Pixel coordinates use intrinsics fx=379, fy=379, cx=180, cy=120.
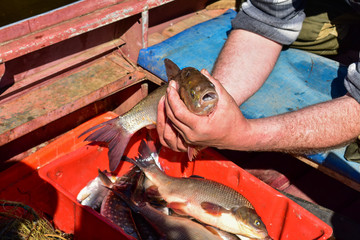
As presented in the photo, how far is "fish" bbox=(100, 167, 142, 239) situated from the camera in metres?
2.48

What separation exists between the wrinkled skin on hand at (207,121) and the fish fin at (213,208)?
1.49 ft

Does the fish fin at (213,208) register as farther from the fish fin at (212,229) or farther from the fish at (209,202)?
the fish fin at (212,229)

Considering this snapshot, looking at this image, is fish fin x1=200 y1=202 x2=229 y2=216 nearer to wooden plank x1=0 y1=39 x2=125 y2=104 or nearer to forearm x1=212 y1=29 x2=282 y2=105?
forearm x1=212 y1=29 x2=282 y2=105

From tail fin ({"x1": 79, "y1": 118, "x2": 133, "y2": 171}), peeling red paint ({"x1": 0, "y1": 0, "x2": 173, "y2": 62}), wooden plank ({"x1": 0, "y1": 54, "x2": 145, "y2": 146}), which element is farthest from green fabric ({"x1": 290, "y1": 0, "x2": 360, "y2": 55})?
tail fin ({"x1": 79, "y1": 118, "x2": 133, "y2": 171})

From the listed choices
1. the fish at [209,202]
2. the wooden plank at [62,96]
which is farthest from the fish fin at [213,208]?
the wooden plank at [62,96]

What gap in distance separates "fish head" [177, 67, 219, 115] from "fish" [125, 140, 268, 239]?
81 cm

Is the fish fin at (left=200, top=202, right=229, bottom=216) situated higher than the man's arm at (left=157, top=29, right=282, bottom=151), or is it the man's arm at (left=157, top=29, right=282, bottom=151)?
the man's arm at (left=157, top=29, right=282, bottom=151)

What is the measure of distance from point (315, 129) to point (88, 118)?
1965mm

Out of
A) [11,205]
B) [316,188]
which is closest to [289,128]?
[316,188]

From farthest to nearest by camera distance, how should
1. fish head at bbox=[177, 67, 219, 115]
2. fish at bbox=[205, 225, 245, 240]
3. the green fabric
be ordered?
the green fabric < fish at bbox=[205, 225, 245, 240] < fish head at bbox=[177, 67, 219, 115]

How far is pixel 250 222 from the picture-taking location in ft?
7.86

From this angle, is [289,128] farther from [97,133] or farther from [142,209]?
[97,133]

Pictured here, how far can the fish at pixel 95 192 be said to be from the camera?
2.73 metres

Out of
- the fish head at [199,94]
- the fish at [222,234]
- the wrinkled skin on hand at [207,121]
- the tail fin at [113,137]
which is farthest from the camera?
the tail fin at [113,137]
